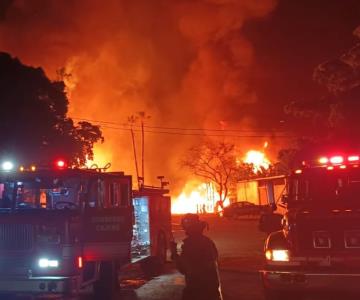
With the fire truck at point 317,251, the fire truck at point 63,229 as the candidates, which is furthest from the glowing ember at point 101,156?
the fire truck at point 317,251

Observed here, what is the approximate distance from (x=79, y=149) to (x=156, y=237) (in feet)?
Result: 42.5

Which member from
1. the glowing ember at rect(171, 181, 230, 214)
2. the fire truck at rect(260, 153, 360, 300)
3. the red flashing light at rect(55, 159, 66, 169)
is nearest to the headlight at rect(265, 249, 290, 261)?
the fire truck at rect(260, 153, 360, 300)

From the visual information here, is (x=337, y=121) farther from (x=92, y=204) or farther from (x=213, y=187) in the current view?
(x=213, y=187)

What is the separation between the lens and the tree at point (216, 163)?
192 ft

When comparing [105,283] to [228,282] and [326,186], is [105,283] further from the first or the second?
[326,186]

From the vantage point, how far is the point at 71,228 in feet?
26.3

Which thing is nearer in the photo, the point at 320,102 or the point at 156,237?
the point at 156,237

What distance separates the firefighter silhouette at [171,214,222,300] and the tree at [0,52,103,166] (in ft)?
48.4

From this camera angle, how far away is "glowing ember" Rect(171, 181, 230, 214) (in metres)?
64.8

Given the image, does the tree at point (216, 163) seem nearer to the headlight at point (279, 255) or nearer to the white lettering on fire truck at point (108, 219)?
the white lettering on fire truck at point (108, 219)

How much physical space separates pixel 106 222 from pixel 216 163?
50.6 metres

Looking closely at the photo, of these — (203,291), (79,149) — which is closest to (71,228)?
(203,291)

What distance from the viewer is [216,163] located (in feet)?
195

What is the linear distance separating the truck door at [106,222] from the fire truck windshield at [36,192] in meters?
0.42
